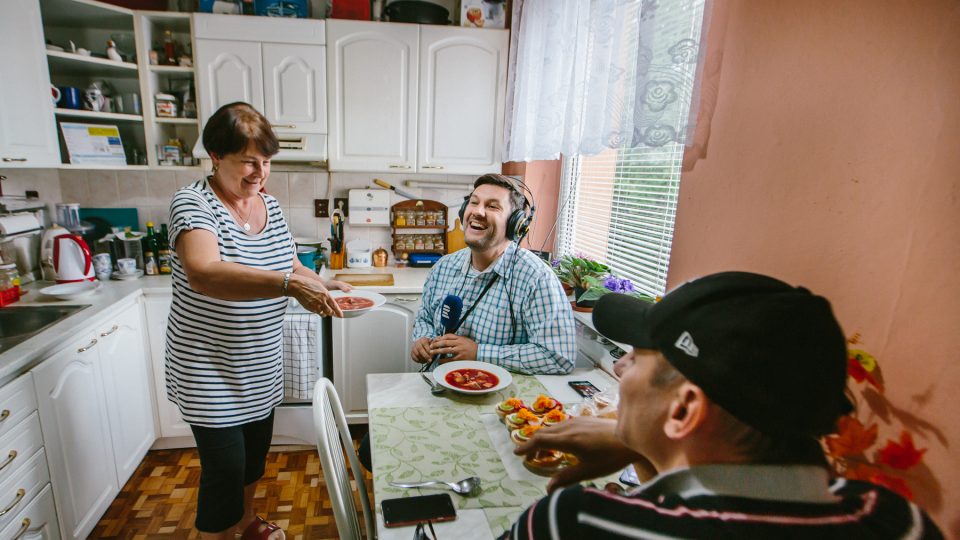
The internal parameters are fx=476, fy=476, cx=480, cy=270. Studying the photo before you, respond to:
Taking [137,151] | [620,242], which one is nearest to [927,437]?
[620,242]

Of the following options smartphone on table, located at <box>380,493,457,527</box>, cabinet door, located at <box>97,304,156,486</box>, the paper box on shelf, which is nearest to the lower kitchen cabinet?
cabinet door, located at <box>97,304,156,486</box>

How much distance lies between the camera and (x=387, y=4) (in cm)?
279

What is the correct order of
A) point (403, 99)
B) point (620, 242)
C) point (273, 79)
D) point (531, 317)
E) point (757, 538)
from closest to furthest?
point (757, 538)
point (531, 317)
point (620, 242)
point (273, 79)
point (403, 99)

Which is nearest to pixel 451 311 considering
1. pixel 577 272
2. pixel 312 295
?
pixel 312 295

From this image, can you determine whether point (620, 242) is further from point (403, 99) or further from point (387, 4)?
point (387, 4)

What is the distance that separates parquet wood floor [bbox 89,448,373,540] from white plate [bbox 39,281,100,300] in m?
0.91

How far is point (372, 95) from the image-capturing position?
2.67m

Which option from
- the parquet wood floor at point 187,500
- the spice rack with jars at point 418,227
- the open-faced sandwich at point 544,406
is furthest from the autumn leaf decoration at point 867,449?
the spice rack with jars at point 418,227

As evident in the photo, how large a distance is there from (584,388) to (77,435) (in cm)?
187

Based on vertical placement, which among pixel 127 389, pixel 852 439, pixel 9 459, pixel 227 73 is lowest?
pixel 127 389

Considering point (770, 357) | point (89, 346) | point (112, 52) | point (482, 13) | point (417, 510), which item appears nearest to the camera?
point (770, 357)

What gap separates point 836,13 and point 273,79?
2.46m

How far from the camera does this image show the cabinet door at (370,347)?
260 cm

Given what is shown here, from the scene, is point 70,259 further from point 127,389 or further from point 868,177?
point 868,177
